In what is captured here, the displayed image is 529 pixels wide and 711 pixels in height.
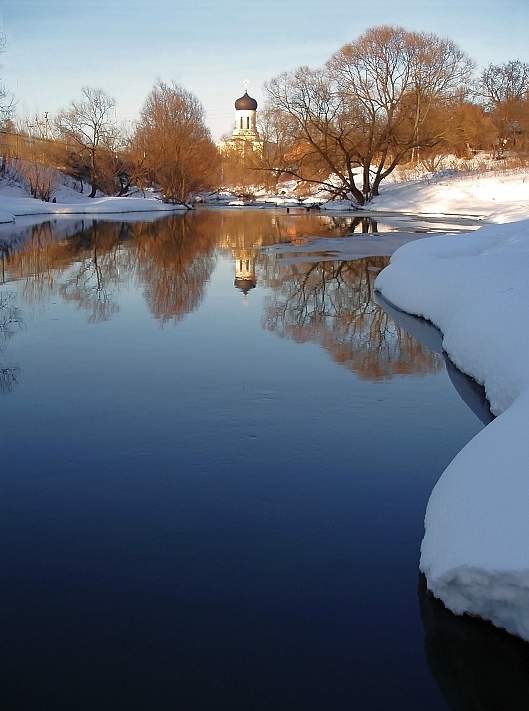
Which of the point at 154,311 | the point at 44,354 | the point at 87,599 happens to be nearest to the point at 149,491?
the point at 87,599

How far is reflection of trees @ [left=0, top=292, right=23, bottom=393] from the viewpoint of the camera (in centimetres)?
794

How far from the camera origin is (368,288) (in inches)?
587

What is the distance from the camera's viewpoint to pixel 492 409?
22.6 ft

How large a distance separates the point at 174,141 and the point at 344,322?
146ft

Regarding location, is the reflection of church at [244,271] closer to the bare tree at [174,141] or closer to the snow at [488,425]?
the snow at [488,425]

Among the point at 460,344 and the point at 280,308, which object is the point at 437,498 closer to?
the point at 460,344

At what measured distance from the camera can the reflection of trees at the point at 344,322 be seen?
898cm

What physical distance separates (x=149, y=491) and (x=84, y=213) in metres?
45.2

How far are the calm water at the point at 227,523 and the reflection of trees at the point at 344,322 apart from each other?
7 centimetres

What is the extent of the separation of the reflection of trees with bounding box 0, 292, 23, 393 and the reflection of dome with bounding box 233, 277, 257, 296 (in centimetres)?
431

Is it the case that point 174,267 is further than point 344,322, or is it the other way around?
point 174,267

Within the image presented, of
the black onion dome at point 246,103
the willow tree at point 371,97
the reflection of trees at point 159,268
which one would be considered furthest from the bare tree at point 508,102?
the black onion dome at point 246,103

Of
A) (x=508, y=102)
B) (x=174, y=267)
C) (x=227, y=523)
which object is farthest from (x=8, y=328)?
(x=508, y=102)

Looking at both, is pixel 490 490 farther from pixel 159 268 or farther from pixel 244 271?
pixel 159 268
